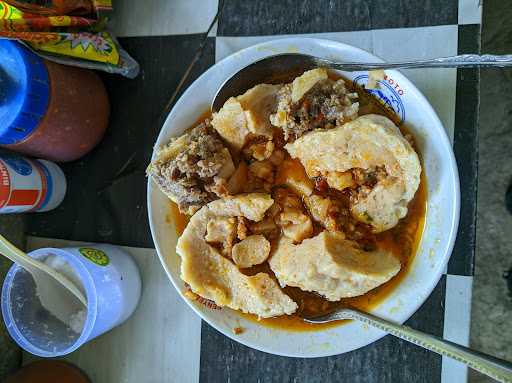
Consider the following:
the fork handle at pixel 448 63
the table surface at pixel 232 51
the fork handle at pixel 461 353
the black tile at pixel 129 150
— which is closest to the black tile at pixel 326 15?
the table surface at pixel 232 51

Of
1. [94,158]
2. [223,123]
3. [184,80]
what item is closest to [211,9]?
[184,80]

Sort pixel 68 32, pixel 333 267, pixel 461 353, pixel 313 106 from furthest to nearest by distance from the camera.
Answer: pixel 68 32, pixel 313 106, pixel 333 267, pixel 461 353

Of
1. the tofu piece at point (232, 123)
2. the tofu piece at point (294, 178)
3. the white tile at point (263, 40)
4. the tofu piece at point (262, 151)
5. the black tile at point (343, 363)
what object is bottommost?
the black tile at point (343, 363)

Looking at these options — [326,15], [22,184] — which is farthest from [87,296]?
[326,15]

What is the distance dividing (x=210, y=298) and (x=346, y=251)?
325 millimetres

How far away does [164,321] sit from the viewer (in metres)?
1.40

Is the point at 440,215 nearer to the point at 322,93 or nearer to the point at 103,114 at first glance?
the point at 322,93

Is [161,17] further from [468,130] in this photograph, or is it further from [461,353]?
[461,353]

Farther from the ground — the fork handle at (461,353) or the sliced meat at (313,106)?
Answer: the sliced meat at (313,106)

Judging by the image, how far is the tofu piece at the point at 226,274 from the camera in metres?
1.15

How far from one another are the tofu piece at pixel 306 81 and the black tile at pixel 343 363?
22.9 inches

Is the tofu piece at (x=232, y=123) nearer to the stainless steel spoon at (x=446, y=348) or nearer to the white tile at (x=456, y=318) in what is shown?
the stainless steel spoon at (x=446, y=348)

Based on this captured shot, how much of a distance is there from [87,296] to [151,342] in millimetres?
254

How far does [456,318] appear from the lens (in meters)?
1.25
